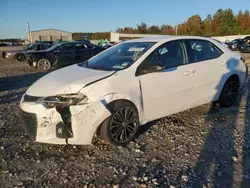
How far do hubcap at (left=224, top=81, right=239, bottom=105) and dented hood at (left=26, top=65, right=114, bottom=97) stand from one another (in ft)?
9.23

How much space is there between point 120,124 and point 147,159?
62 centimetres

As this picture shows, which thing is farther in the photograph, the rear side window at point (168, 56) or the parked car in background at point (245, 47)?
the parked car in background at point (245, 47)

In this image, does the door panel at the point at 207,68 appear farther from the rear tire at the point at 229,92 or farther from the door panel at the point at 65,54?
the door panel at the point at 65,54

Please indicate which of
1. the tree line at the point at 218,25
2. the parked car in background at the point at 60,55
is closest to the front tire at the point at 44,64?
the parked car in background at the point at 60,55

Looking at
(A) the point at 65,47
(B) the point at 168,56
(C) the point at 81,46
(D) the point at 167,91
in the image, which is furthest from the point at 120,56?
(C) the point at 81,46

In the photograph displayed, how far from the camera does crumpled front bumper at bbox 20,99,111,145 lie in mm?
3012

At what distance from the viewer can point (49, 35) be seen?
70.9 meters

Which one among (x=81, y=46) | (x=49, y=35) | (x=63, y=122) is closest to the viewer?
(x=63, y=122)

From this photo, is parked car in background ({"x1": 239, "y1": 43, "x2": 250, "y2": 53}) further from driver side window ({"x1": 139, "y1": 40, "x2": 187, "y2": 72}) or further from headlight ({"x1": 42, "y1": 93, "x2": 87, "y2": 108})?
headlight ({"x1": 42, "y1": 93, "x2": 87, "y2": 108})

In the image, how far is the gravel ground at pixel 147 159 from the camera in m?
2.69

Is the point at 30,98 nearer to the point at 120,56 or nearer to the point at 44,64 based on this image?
the point at 120,56

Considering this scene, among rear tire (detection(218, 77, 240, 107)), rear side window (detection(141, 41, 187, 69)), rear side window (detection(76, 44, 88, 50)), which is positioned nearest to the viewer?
rear side window (detection(141, 41, 187, 69))

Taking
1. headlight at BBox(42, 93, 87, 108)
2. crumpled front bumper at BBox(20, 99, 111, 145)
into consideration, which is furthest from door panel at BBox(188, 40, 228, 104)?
headlight at BBox(42, 93, 87, 108)

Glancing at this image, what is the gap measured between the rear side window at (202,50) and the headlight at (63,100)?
2.15 meters
